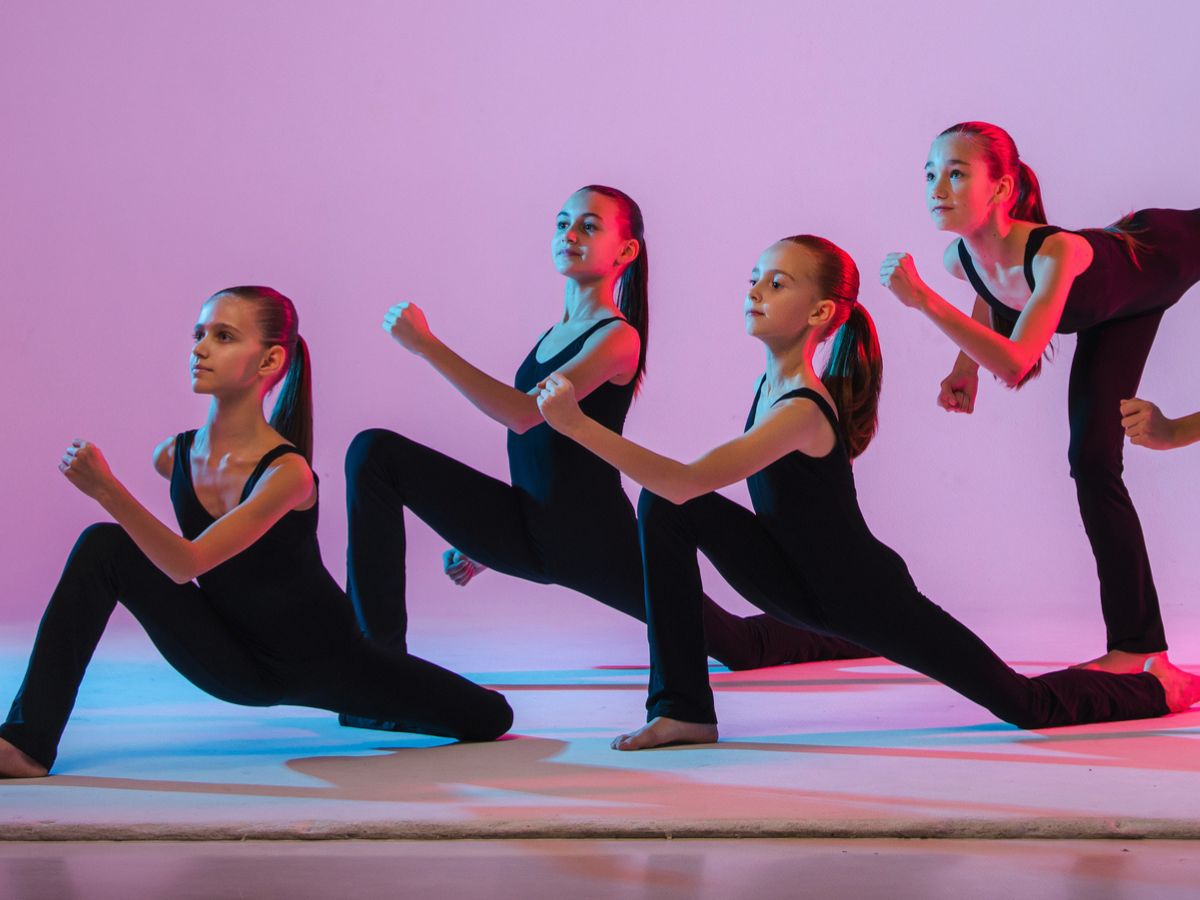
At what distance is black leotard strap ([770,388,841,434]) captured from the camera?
8.95 feet

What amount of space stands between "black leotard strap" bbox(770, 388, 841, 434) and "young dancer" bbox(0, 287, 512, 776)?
729 millimetres

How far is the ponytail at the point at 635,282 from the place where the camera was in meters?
3.28

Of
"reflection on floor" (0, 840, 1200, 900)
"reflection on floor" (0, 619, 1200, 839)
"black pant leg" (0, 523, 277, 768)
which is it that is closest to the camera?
"reflection on floor" (0, 840, 1200, 900)

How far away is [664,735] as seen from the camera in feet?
8.82

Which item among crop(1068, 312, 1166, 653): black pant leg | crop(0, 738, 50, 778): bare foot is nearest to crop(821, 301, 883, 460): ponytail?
crop(1068, 312, 1166, 653): black pant leg

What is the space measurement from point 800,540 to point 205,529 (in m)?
1.00

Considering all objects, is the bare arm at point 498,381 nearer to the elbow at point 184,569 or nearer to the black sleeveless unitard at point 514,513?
the black sleeveless unitard at point 514,513

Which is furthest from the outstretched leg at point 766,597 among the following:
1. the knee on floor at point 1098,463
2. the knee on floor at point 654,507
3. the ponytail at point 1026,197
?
the ponytail at point 1026,197

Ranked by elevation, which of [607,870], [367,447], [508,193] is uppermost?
[508,193]

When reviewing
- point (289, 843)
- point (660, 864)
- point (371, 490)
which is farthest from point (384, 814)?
point (371, 490)

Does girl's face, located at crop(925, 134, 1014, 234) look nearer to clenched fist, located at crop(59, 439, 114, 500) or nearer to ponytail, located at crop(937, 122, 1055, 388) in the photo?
ponytail, located at crop(937, 122, 1055, 388)

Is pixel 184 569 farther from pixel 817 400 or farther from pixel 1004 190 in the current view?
pixel 1004 190

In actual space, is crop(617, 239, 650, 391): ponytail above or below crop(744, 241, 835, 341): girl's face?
above

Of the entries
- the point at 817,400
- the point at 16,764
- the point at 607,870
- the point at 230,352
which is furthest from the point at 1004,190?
the point at 16,764
